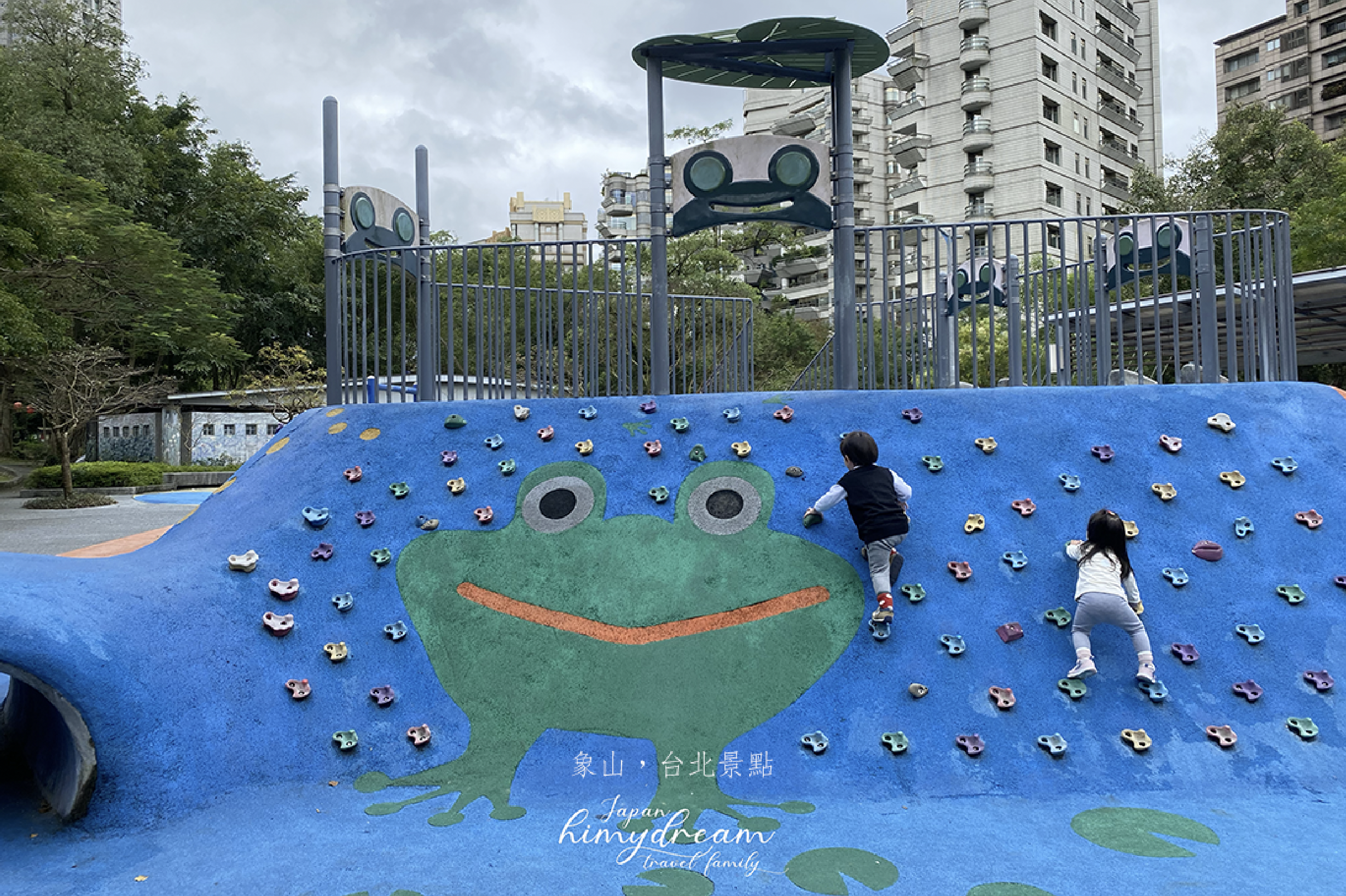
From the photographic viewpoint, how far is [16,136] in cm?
2678

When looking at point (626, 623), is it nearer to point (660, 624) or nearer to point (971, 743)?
point (660, 624)

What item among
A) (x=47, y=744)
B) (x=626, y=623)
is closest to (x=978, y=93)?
(x=626, y=623)

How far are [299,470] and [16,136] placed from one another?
28.5 metres

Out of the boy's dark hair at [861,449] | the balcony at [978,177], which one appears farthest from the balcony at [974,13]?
the boy's dark hair at [861,449]

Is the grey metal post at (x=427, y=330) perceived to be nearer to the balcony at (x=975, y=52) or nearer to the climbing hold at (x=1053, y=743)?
the climbing hold at (x=1053, y=743)

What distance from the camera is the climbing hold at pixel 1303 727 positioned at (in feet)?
16.2

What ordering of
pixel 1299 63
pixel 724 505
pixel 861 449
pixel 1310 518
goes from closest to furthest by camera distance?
1. pixel 861 449
2. pixel 1310 518
3. pixel 724 505
4. pixel 1299 63

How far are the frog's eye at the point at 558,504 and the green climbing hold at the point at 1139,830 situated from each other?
3.82 metres

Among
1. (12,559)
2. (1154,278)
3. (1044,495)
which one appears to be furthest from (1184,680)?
(12,559)

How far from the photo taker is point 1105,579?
5.25 meters

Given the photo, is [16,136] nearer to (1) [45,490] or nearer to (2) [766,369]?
(1) [45,490]

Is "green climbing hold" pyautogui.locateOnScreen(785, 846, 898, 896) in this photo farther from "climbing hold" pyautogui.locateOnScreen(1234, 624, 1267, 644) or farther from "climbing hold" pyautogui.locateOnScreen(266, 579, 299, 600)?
"climbing hold" pyautogui.locateOnScreen(266, 579, 299, 600)

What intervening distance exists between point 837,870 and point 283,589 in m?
4.17

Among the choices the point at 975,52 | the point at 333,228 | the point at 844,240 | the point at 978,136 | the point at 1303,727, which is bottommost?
the point at 1303,727
